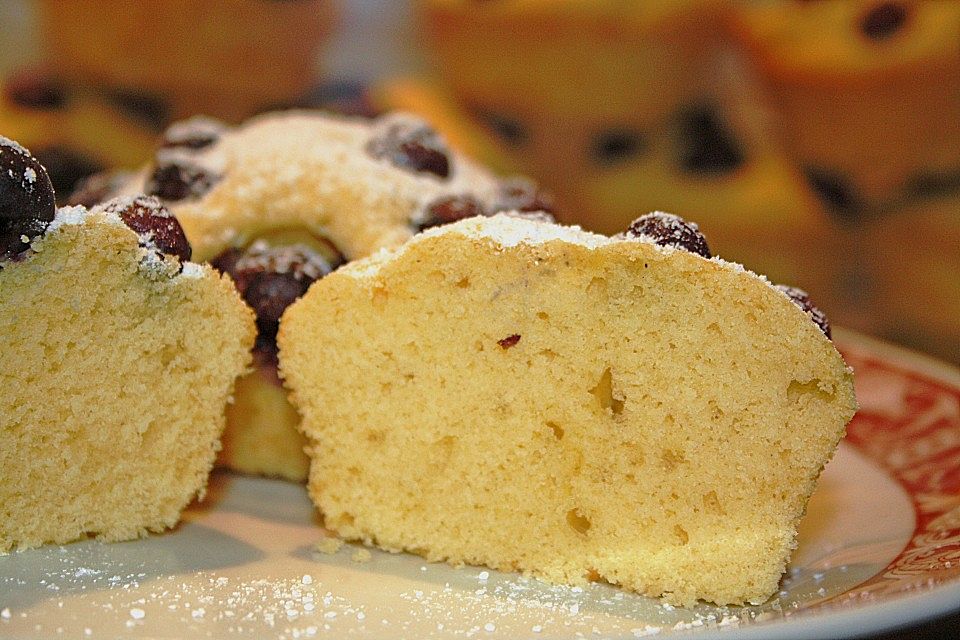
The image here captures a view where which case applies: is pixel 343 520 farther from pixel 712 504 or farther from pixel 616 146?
pixel 616 146

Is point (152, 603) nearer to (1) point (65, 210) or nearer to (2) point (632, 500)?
(1) point (65, 210)

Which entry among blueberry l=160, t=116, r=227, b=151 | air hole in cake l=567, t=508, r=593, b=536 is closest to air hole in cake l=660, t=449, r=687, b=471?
air hole in cake l=567, t=508, r=593, b=536

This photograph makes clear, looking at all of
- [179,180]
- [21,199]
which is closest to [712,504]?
[21,199]

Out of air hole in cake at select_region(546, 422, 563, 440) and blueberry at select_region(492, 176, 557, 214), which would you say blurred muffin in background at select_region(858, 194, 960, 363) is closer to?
blueberry at select_region(492, 176, 557, 214)

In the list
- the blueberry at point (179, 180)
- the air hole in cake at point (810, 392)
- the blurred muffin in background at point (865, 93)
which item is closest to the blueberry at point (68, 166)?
the blueberry at point (179, 180)

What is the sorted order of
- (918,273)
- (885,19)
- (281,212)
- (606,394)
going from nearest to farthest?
1. (606,394)
2. (281,212)
3. (885,19)
4. (918,273)

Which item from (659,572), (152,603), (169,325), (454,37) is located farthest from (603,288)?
(454,37)
